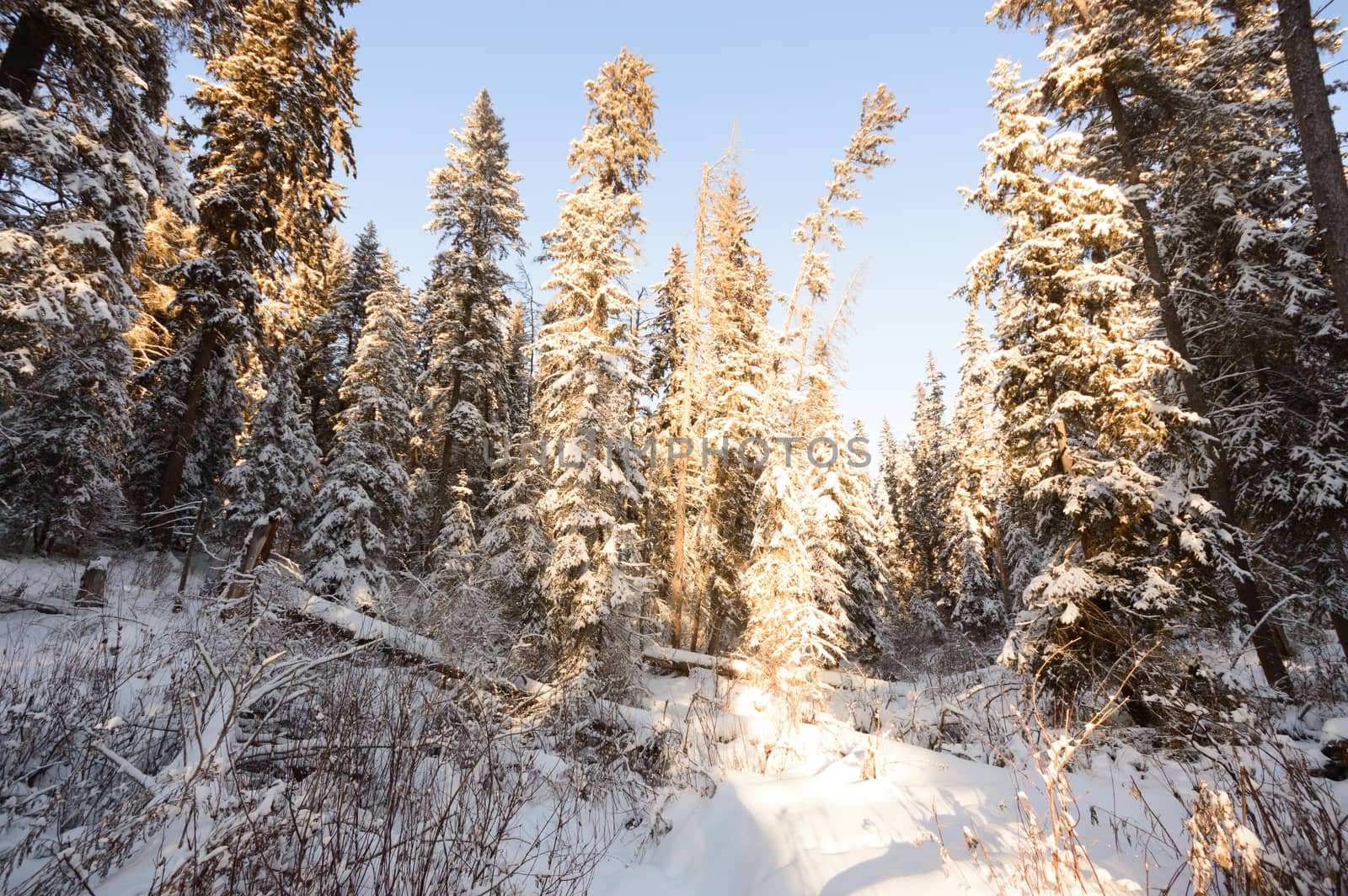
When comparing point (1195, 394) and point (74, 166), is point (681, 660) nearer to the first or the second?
point (1195, 394)

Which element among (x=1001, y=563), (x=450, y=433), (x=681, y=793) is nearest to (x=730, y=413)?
(x=450, y=433)

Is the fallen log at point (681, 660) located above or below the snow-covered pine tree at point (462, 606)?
below

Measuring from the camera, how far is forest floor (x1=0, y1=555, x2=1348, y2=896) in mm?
2654

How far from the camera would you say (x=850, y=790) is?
191 inches

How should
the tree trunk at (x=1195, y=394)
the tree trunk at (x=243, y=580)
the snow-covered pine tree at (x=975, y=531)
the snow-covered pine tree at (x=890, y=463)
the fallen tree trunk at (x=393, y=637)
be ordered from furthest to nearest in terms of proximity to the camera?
the snow-covered pine tree at (x=890, y=463), the snow-covered pine tree at (x=975, y=531), the tree trunk at (x=1195, y=394), the fallen tree trunk at (x=393, y=637), the tree trunk at (x=243, y=580)

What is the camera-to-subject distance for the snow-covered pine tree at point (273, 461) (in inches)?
659

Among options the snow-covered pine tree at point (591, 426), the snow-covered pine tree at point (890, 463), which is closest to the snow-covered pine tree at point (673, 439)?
the snow-covered pine tree at point (591, 426)

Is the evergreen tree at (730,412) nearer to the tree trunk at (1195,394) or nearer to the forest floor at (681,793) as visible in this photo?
the tree trunk at (1195,394)

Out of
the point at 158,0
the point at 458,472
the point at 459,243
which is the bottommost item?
the point at 458,472

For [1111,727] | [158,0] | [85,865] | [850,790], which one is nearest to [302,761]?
[85,865]

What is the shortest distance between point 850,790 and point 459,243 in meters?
20.2

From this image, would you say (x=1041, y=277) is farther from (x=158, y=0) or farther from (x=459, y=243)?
(x=459, y=243)

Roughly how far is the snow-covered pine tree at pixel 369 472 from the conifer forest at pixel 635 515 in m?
0.17

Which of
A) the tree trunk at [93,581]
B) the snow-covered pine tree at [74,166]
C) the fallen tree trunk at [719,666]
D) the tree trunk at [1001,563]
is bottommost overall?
the fallen tree trunk at [719,666]
